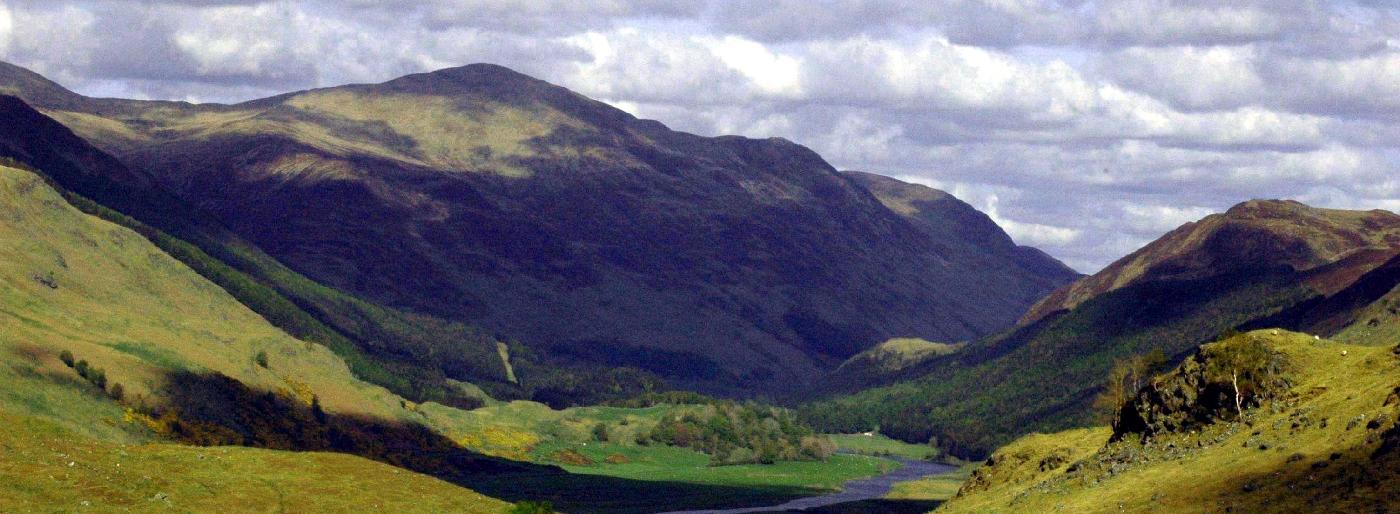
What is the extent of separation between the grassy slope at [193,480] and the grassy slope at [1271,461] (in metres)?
55.4

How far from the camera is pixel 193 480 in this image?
145 m

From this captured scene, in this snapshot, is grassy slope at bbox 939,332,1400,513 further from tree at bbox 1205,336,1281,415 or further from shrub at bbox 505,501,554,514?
shrub at bbox 505,501,554,514

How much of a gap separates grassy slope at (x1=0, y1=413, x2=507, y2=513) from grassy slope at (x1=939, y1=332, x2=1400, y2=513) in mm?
55411

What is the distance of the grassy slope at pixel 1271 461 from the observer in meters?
105

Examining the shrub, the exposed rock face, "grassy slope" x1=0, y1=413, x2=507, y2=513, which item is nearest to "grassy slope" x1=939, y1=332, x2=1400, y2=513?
the exposed rock face

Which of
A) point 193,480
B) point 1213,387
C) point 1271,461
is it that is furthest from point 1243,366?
point 193,480

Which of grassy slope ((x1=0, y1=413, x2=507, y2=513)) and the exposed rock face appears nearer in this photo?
grassy slope ((x1=0, y1=413, x2=507, y2=513))

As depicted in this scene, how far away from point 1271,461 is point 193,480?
90.6 m

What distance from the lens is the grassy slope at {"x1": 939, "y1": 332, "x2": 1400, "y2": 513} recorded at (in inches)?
4119

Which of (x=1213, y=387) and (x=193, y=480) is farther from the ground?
(x=1213, y=387)

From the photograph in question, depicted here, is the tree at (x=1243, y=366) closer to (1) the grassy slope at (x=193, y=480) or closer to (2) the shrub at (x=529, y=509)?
(2) the shrub at (x=529, y=509)

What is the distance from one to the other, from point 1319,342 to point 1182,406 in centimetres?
1261

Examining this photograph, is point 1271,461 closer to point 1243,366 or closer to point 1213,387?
point 1243,366

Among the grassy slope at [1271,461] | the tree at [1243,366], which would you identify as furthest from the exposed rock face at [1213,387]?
the grassy slope at [1271,461]
